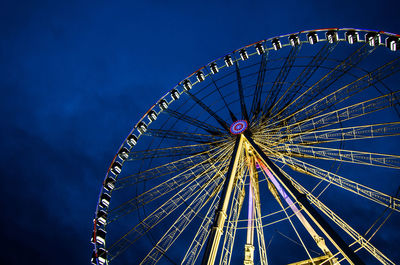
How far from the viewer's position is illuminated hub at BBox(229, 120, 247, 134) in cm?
1382

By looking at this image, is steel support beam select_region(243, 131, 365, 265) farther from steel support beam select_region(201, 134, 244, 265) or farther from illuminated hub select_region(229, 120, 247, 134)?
illuminated hub select_region(229, 120, 247, 134)

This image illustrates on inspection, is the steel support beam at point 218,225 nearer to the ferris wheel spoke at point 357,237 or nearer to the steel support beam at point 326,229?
the steel support beam at point 326,229

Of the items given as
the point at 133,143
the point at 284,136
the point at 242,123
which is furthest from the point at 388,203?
the point at 133,143

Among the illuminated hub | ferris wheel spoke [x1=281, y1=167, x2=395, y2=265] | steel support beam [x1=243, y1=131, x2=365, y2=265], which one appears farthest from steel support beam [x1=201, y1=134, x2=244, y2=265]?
ferris wheel spoke [x1=281, y1=167, x2=395, y2=265]

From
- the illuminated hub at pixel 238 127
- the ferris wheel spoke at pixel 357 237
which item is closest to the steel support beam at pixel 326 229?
the ferris wheel spoke at pixel 357 237

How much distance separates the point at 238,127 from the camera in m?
14.1

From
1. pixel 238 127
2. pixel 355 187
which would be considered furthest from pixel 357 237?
pixel 238 127

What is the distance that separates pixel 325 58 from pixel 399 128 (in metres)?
5.14

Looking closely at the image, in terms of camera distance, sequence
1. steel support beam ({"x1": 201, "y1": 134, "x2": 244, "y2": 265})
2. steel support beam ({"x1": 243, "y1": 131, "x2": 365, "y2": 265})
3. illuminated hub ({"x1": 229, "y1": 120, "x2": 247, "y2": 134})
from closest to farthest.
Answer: steel support beam ({"x1": 243, "y1": 131, "x2": 365, "y2": 265}), steel support beam ({"x1": 201, "y1": 134, "x2": 244, "y2": 265}), illuminated hub ({"x1": 229, "y1": 120, "x2": 247, "y2": 134})

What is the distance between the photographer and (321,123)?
1295 cm

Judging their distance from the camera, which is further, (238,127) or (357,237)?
(238,127)

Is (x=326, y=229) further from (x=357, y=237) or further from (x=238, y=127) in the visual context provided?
(x=238, y=127)

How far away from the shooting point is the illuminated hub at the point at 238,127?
13.8 m

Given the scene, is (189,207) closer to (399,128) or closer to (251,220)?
(251,220)
